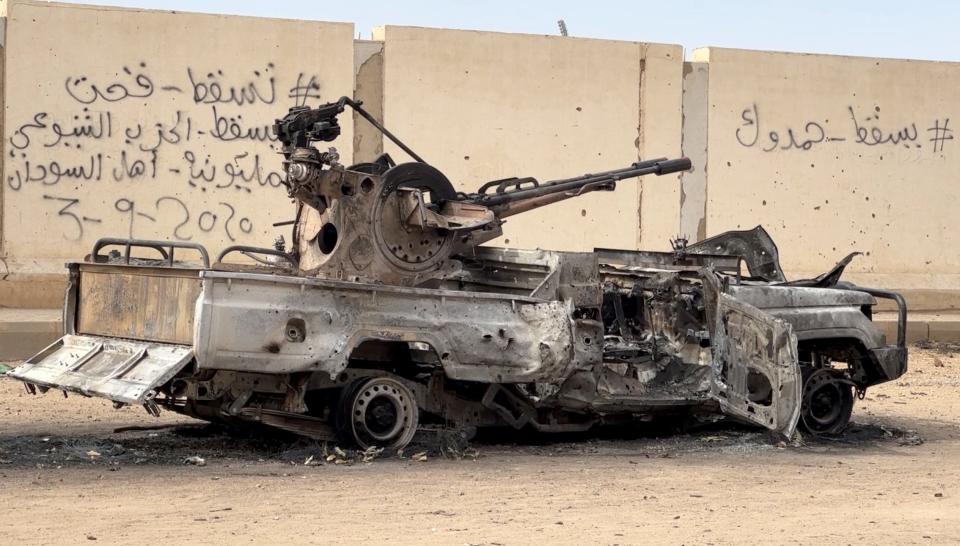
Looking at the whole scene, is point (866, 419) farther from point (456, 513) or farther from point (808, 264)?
point (808, 264)

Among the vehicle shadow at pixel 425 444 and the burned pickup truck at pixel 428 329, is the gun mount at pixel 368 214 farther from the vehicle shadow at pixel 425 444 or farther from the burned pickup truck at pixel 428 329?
the vehicle shadow at pixel 425 444

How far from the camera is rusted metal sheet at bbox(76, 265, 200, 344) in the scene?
26.2 ft

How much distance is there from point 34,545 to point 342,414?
267 cm

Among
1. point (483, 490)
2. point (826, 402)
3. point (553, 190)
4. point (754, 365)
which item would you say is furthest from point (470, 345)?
point (826, 402)

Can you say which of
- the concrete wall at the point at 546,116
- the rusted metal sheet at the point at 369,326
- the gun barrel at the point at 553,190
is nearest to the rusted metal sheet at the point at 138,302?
the rusted metal sheet at the point at 369,326

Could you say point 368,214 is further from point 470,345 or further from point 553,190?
point 553,190

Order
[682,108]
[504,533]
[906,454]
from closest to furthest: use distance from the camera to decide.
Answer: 1. [504,533]
2. [906,454]
3. [682,108]

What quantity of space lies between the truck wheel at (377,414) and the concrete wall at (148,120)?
724cm

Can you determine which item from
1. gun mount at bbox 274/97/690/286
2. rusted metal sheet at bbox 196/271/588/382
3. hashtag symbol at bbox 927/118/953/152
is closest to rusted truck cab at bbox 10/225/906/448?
rusted metal sheet at bbox 196/271/588/382

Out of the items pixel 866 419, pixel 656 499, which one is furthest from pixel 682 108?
pixel 656 499

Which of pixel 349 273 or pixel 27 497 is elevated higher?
pixel 349 273

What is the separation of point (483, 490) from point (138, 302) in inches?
98.2

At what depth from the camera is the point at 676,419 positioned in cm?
1004

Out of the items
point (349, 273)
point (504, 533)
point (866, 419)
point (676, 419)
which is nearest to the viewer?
point (504, 533)
